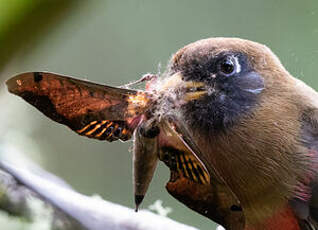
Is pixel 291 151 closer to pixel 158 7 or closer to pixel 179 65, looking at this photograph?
pixel 179 65

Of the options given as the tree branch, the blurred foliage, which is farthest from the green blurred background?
the tree branch

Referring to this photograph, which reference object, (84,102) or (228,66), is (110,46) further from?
(84,102)

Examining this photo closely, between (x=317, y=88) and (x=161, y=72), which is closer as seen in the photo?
(x=161, y=72)

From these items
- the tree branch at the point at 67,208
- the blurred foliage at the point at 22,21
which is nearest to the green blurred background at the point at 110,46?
the blurred foliage at the point at 22,21

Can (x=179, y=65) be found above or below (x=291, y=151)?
above

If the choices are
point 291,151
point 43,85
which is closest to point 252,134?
point 291,151

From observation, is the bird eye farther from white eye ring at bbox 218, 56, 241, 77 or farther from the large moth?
the large moth

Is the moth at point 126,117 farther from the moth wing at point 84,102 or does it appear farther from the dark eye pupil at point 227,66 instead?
the dark eye pupil at point 227,66
